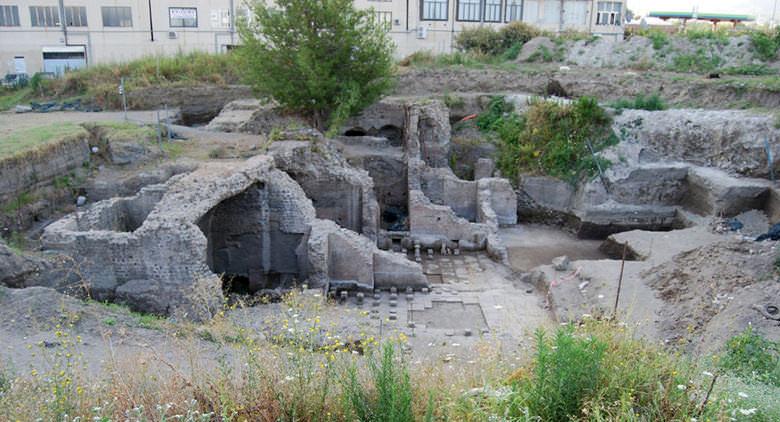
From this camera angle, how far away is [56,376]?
4.36 meters

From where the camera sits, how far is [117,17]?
78.0 feet

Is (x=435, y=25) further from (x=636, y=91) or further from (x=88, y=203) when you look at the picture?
(x=88, y=203)

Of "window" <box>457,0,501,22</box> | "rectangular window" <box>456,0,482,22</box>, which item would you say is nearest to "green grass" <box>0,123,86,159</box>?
"rectangular window" <box>456,0,482,22</box>

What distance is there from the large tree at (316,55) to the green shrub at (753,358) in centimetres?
1134

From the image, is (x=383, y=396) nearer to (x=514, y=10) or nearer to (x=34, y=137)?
(x=34, y=137)

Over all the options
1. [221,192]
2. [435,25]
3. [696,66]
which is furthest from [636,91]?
[221,192]

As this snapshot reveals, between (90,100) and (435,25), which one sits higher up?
(435,25)

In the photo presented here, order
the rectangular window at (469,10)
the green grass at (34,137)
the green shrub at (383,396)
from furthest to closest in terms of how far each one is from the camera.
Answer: the rectangular window at (469,10), the green grass at (34,137), the green shrub at (383,396)

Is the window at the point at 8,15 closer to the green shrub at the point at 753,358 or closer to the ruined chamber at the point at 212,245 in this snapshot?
the ruined chamber at the point at 212,245

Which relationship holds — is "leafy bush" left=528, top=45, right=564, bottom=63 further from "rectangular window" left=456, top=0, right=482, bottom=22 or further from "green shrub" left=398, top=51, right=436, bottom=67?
"green shrub" left=398, top=51, right=436, bottom=67

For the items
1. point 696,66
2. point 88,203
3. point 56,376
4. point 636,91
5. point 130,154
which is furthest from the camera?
point 696,66

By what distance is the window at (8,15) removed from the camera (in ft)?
75.6

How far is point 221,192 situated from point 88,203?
392 centimetres

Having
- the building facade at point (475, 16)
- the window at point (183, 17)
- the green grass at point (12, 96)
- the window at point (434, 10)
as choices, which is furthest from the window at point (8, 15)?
the window at point (434, 10)
